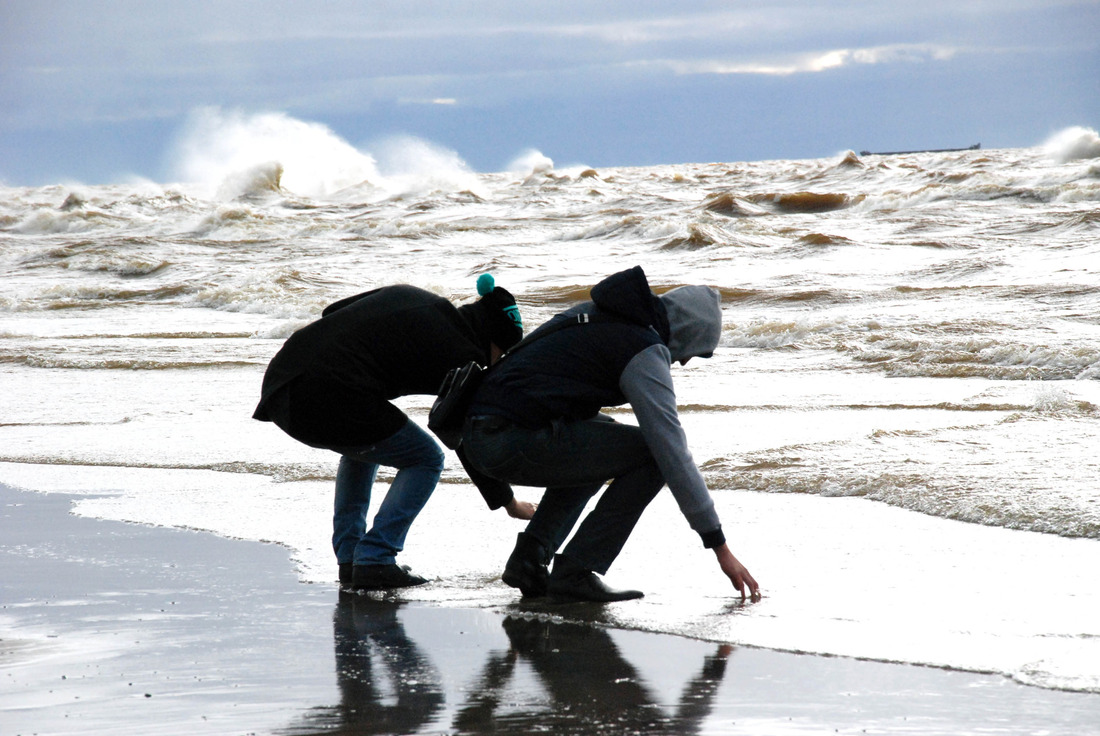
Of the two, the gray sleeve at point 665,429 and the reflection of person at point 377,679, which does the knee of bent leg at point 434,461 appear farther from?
the gray sleeve at point 665,429

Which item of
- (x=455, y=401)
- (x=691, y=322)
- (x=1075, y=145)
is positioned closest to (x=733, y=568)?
(x=691, y=322)

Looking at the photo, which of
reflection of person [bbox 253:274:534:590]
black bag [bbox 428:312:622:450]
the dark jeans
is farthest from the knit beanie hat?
the dark jeans

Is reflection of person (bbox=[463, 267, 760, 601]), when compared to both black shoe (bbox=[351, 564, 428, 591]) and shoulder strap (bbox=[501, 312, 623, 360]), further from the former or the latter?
black shoe (bbox=[351, 564, 428, 591])

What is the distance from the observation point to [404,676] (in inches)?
116

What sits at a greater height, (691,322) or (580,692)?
(691,322)

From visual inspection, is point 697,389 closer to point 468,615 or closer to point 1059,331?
point 1059,331

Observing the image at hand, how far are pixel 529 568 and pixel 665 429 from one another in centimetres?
74

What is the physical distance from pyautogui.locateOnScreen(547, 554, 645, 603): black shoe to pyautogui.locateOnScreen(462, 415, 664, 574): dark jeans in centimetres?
3

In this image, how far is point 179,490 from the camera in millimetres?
5836

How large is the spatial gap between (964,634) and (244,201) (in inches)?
1810

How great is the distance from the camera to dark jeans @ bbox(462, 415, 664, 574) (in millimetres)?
3512

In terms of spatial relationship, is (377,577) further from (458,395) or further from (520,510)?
(458,395)

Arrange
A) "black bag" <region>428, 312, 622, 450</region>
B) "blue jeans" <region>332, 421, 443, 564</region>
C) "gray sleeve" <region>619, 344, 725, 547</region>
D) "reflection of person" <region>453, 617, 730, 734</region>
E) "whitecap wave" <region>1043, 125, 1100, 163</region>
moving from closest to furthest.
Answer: "reflection of person" <region>453, 617, 730, 734</region>
"gray sleeve" <region>619, 344, 725, 547</region>
"black bag" <region>428, 312, 622, 450</region>
"blue jeans" <region>332, 421, 443, 564</region>
"whitecap wave" <region>1043, 125, 1100, 163</region>

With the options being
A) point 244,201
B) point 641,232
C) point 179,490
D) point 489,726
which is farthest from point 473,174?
point 489,726
